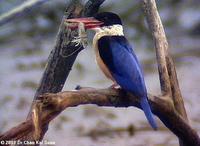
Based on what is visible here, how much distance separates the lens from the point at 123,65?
1.28m

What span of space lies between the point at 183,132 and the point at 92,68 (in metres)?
1.26

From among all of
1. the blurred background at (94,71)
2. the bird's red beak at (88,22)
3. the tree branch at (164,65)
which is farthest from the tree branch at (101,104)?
the blurred background at (94,71)

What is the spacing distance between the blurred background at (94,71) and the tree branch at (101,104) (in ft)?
1.88

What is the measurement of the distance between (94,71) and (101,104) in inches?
54.3

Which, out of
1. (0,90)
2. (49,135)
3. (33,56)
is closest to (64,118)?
(49,135)

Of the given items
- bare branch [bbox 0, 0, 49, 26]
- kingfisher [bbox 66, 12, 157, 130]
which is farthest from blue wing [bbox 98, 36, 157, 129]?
bare branch [bbox 0, 0, 49, 26]

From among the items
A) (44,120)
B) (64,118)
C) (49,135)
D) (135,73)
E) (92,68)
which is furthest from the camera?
(92,68)

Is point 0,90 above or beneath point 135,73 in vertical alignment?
beneath

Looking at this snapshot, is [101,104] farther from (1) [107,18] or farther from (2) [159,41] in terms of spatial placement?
(2) [159,41]

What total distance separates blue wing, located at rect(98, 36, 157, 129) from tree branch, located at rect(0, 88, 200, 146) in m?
0.04

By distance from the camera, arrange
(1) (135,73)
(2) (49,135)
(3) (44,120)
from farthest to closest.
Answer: (2) (49,135)
(1) (135,73)
(3) (44,120)

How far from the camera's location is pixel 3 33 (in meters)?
3.05

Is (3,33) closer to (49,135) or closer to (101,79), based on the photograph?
(101,79)

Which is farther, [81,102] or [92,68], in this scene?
[92,68]
